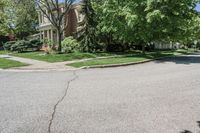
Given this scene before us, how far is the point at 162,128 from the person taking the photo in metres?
5.48

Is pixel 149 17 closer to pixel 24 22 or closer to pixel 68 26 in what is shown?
pixel 68 26

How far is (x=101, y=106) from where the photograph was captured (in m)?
7.02

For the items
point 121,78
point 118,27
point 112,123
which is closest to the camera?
point 112,123

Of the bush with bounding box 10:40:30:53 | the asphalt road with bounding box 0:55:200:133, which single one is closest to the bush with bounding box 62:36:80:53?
the bush with bounding box 10:40:30:53

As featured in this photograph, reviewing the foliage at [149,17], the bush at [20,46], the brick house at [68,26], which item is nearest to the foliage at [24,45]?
the bush at [20,46]

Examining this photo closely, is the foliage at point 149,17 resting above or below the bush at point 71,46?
above

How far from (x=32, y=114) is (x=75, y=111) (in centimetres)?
96

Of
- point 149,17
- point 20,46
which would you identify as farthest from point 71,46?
point 149,17

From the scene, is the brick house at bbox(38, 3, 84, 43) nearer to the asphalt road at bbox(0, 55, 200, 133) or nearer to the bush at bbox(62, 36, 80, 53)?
the bush at bbox(62, 36, 80, 53)

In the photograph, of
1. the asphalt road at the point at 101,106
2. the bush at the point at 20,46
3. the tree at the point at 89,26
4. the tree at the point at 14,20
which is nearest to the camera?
the asphalt road at the point at 101,106

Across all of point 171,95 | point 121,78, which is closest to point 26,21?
point 121,78

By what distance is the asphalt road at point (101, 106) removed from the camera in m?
5.58

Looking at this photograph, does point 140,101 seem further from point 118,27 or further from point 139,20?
point 118,27

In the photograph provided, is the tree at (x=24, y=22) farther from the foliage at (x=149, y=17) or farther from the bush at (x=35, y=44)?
the foliage at (x=149, y=17)
